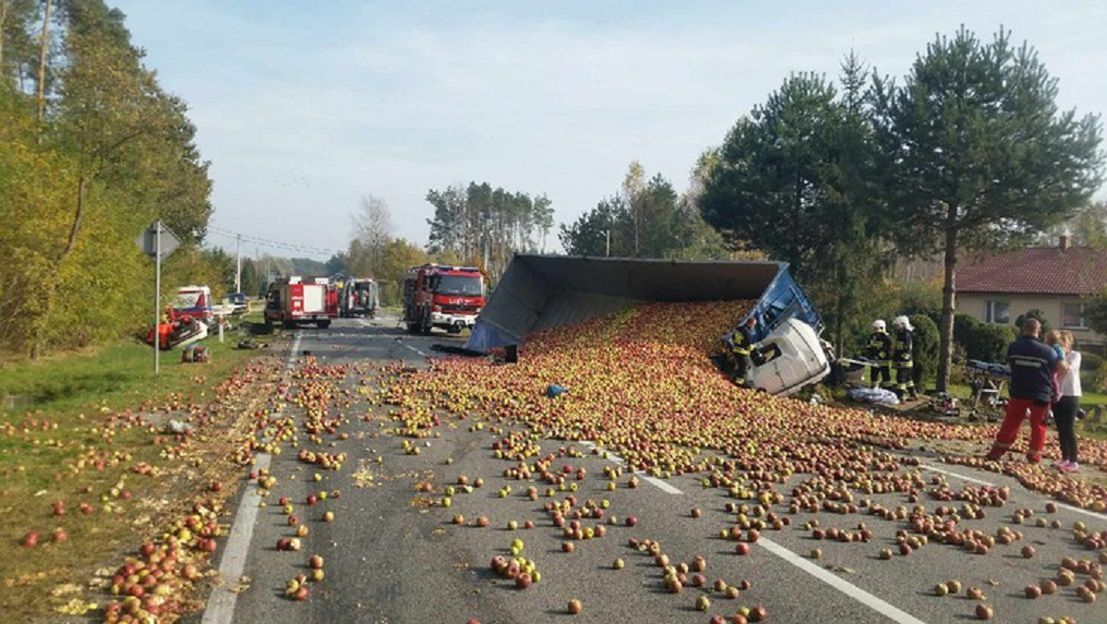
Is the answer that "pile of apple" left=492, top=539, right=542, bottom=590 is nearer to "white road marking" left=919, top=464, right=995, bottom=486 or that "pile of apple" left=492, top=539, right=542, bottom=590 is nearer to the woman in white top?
"white road marking" left=919, top=464, right=995, bottom=486

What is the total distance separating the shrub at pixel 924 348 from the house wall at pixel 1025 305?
21935 millimetres

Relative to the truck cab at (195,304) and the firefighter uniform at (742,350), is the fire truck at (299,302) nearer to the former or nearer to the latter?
the truck cab at (195,304)

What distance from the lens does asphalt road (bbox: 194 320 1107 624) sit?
5121 millimetres

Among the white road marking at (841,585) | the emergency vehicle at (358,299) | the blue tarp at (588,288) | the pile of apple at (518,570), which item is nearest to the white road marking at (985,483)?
the white road marking at (841,585)

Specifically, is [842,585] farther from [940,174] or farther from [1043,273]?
[1043,273]

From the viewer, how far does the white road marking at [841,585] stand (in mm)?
5145

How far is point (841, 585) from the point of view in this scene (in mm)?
5684

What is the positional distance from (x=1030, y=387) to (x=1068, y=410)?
2.64ft

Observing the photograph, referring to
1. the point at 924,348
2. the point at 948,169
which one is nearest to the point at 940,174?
the point at 948,169

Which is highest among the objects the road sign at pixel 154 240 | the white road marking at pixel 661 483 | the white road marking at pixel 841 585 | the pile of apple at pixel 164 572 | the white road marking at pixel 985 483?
the road sign at pixel 154 240

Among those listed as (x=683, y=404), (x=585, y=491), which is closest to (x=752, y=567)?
(x=585, y=491)

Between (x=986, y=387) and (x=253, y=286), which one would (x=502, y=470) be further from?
(x=253, y=286)

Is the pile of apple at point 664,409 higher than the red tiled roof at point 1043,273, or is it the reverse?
the red tiled roof at point 1043,273

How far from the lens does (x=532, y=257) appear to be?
24.2 m
